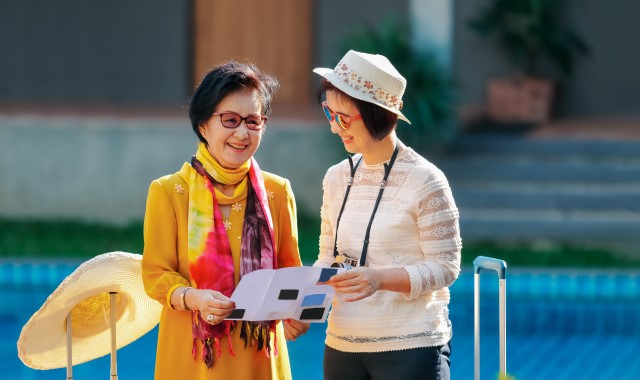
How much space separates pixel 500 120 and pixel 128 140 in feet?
11.5

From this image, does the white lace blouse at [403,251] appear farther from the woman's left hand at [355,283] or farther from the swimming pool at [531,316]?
the swimming pool at [531,316]

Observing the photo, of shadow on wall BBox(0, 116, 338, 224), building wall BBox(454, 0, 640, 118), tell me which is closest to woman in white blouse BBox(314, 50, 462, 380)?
shadow on wall BBox(0, 116, 338, 224)

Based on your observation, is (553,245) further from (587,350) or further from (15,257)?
(15,257)

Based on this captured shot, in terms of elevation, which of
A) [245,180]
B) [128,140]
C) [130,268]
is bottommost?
[128,140]

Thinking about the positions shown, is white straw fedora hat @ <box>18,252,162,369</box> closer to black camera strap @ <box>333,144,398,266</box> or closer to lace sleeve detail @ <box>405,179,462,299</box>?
black camera strap @ <box>333,144,398,266</box>

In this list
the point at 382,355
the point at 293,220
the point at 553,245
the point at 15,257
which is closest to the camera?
the point at 382,355

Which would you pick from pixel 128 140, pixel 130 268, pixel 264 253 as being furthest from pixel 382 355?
pixel 128 140

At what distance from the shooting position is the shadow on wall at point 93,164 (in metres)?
10.7

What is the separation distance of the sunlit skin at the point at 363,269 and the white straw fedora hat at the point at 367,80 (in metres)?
0.05

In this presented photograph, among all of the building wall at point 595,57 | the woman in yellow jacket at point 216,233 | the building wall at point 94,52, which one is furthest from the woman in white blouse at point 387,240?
the building wall at point 94,52

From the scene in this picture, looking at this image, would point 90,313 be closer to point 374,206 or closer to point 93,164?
point 374,206

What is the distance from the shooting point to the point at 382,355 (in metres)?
3.29

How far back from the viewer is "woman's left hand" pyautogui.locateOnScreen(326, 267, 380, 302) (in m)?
3.10

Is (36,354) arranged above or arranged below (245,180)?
below
